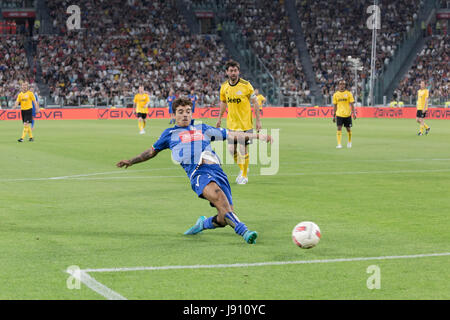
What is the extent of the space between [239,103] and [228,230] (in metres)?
5.73

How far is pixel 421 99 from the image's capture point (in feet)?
99.7

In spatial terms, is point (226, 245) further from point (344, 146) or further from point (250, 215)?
point (344, 146)

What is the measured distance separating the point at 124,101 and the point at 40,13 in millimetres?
12009

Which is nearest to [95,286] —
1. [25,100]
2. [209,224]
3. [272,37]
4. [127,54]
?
[209,224]

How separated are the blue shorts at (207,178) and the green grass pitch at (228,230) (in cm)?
60

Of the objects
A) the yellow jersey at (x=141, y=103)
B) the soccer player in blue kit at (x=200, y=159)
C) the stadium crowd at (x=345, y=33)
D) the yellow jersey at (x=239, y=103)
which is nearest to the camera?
the soccer player in blue kit at (x=200, y=159)

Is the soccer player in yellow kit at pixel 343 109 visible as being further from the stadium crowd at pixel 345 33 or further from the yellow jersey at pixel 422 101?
the stadium crowd at pixel 345 33

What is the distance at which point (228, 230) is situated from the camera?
29.0 ft

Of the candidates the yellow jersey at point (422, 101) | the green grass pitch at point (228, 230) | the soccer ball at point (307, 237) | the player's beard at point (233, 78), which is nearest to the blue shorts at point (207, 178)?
the green grass pitch at point (228, 230)

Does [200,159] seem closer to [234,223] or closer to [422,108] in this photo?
[234,223]

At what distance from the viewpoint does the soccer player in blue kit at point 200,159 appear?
8055 millimetres

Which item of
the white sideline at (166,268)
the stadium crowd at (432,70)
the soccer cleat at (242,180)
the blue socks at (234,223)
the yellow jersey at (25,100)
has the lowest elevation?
the soccer cleat at (242,180)

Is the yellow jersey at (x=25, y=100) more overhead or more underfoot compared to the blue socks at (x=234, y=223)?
more overhead

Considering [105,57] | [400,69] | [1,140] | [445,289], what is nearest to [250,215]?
[445,289]
